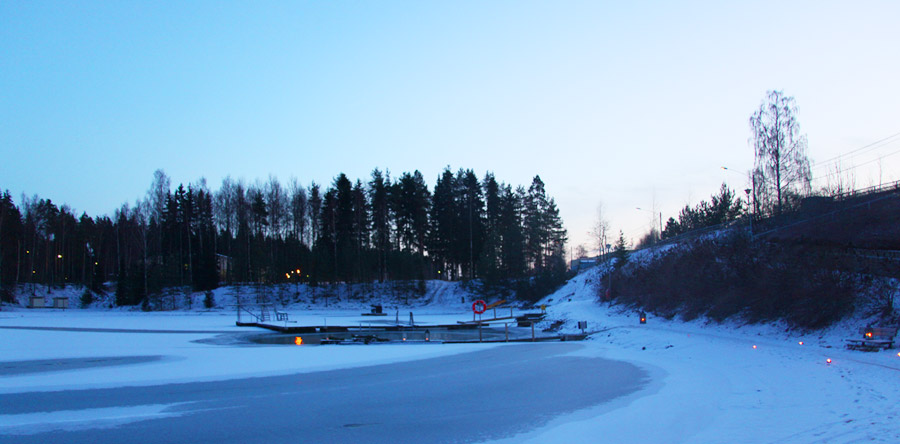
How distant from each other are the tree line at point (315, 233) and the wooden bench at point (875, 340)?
45.3 meters

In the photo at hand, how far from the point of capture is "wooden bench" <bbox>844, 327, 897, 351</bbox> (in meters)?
15.3

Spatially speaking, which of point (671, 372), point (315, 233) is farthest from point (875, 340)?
point (315, 233)

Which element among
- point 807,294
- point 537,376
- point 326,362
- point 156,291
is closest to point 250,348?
point 326,362

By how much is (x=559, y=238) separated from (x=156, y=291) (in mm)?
48297

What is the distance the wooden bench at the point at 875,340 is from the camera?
50.3 ft

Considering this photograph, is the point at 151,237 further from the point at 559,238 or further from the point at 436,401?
the point at 436,401

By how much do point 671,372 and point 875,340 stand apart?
5.76 m

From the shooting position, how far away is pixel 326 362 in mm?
18422

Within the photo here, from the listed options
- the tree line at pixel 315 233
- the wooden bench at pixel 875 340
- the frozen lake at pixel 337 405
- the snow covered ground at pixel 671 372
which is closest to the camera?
the snow covered ground at pixel 671 372

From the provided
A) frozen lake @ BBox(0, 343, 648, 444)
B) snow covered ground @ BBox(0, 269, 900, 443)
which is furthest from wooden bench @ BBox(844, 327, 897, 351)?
frozen lake @ BBox(0, 343, 648, 444)

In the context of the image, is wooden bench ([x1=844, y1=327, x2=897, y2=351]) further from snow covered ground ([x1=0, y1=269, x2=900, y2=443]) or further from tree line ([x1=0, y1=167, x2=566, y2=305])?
tree line ([x1=0, y1=167, x2=566, y2=305])

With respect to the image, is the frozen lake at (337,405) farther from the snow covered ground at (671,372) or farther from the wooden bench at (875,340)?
the wooden bench at (875,340)

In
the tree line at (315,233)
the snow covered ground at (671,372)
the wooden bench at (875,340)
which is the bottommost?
the snow covered ground at (671,372)

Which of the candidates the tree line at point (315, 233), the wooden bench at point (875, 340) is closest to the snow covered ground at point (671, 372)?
the wooden bench at point (875, 340)
